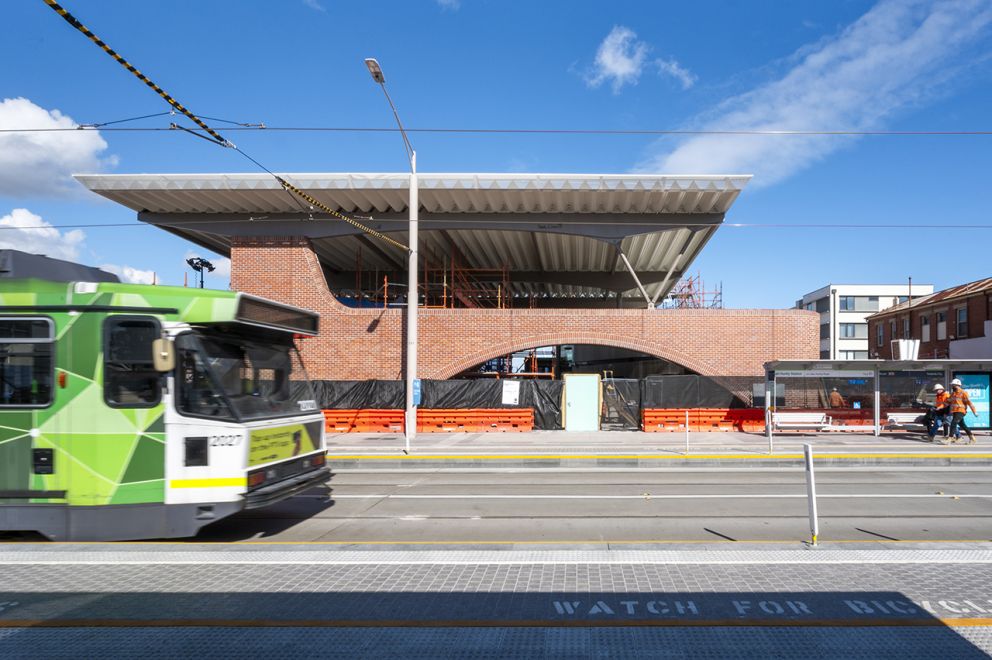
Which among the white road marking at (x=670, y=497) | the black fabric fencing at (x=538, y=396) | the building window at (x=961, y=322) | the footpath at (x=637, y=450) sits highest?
the building window at (x=961, y=322)

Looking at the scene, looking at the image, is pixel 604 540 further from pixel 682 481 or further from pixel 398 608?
pixel 682 481

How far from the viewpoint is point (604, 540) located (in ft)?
23.5

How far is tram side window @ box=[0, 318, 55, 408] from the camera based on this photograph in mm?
6566

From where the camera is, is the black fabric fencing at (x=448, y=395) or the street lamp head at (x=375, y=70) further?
the black fabric fencing at (x=448, y=395)

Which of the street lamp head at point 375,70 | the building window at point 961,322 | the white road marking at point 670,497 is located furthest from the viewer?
the building window at point 961,322

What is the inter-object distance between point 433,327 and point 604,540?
623 inches

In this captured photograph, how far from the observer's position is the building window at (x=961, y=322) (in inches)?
1512

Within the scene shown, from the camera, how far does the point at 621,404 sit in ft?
70.3

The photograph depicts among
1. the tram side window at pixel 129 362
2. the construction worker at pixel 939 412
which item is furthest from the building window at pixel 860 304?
the tram side window at pixel 129 362

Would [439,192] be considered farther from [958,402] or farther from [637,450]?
[958,402]

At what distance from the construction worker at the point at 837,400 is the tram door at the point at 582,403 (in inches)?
298

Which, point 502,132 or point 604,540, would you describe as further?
point 502,132

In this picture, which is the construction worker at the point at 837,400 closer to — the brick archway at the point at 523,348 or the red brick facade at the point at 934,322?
the brick archway at the point at 523,348

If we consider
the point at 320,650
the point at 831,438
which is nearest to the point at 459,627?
the point at 320,650
